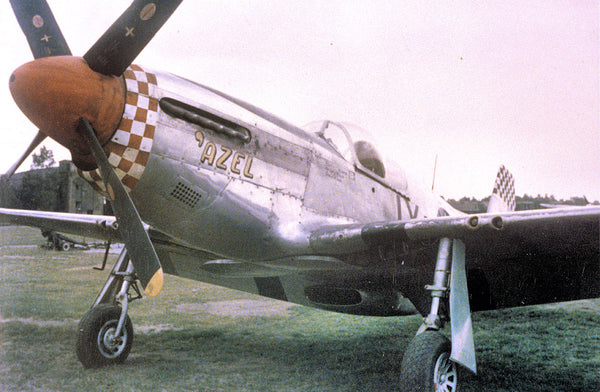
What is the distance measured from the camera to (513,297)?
3869mm

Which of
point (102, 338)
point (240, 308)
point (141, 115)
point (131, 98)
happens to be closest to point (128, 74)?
point (131, 98)

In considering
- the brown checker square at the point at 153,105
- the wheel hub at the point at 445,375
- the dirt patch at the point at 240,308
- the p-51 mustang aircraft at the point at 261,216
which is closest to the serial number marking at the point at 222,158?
the p-51 mustang aircraft at the point at 261,216

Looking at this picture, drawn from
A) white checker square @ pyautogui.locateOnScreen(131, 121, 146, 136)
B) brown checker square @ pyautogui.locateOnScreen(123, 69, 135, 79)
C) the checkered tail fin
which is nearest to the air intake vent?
white checker square @ pyautogui.locateOnScreen(131, 121, 146, 136)

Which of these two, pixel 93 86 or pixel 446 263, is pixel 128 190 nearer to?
pixel 93 86

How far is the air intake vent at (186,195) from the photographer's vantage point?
3.10 meters

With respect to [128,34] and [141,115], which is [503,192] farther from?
[128,34]

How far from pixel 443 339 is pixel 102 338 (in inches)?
111

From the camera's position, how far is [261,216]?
11.3ft

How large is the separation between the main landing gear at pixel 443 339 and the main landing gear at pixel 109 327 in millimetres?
2548

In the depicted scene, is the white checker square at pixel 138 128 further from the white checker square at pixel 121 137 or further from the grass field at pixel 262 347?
the grass field at pixel 262 347

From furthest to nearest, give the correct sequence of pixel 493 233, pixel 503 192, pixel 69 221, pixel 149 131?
pixel 503 192 → pixel 69 221 → pixel 493 233 → pixel 149 131

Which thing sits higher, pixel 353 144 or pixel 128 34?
pixel 353 144

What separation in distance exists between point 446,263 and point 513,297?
1199mm

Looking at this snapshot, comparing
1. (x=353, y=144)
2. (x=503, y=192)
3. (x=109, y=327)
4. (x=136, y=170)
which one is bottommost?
(x=109, y=327)
